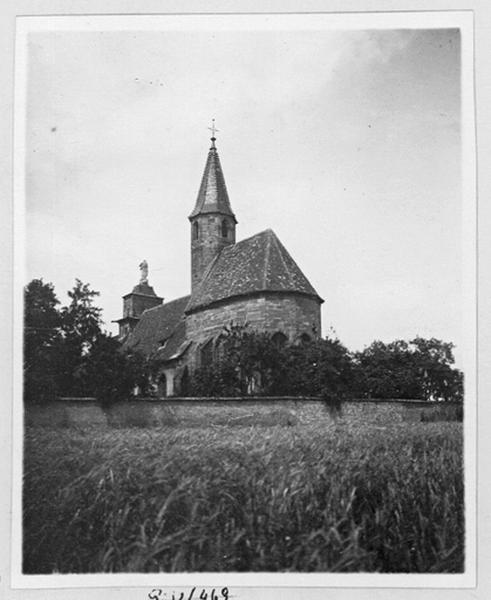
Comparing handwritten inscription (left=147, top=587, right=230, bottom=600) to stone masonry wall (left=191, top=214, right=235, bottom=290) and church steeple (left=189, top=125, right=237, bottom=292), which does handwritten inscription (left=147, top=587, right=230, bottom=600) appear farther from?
stone masonry wall (left=191, top=214, right=235, bottom=290)

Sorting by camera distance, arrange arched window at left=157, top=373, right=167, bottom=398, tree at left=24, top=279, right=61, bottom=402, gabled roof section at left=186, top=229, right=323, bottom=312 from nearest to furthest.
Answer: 1. tree at left=24, top=279, right=61, bottom=402
2. gabled roof section at left=186, top=229, right=323, bottom=312
3. arched window at left=157, top=373, right=167, bottom=398

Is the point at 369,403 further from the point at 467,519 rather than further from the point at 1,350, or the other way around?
the point at 1,350

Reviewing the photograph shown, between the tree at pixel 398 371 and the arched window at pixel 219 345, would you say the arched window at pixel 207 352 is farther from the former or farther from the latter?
the tree at pixel 398 371

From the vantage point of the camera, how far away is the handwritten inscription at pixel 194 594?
736 centimetres

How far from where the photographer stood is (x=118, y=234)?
37.2ft

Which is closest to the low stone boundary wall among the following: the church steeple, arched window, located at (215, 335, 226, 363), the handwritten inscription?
the handwritten inscription

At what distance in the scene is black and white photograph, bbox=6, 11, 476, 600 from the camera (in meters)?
7.68

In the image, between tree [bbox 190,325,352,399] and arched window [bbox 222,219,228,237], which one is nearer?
tree [bbox 190,325,352,399]

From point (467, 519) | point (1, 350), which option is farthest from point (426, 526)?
point (1, 350)

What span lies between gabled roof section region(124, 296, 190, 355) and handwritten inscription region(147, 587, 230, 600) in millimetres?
23856

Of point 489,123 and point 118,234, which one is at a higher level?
point 489,123

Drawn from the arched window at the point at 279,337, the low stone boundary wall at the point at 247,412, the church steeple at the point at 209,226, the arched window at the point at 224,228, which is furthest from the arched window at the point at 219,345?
the arched window at the point at 224,228

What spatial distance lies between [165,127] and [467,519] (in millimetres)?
7401

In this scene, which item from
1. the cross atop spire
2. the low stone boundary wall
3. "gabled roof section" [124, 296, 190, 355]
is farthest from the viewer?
"gabled roof section" [124, 296, 190, 355]
